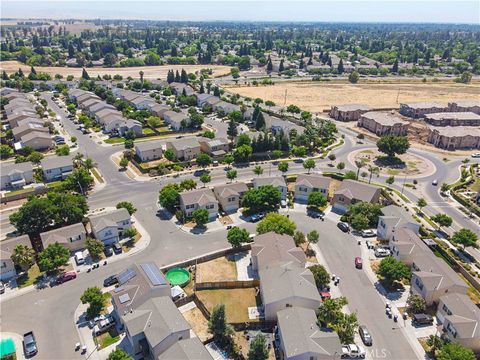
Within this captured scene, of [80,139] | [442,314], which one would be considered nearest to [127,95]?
[80,139]

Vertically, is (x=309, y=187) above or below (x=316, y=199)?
above

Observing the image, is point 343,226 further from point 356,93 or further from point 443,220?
point 356,93

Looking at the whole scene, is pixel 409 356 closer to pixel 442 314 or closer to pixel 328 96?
pixel 442 314

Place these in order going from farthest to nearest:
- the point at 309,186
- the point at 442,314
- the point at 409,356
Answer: the point at 309,186 → the point at 442,314 → the point at 409,356

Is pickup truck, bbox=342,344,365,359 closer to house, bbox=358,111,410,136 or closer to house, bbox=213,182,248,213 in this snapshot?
house, bbox=213,182,248,213

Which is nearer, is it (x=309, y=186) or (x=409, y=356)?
(x=409, y=356)

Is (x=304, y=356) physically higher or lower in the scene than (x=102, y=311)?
higher

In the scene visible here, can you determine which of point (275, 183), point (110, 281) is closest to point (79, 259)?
point (110, 281)
